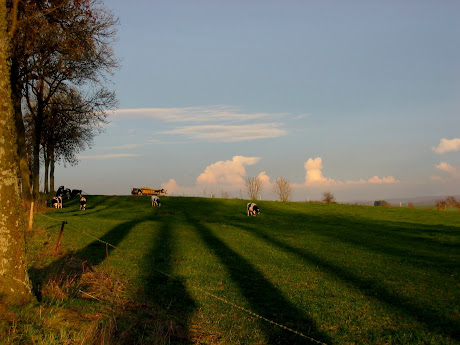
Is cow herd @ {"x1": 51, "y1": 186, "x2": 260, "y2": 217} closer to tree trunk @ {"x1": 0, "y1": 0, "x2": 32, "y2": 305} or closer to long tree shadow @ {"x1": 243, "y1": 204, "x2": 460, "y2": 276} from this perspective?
long tree shadow @ {"x1": 243, "y1": 204, "x2": 460, "y2": 276}

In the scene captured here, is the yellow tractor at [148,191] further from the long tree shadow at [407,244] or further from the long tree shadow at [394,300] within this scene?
the long tree shadow at [394,300]

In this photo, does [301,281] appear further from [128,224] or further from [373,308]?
[128,224]

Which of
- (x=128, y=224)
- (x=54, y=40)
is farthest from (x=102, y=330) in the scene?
(x=54, y=40)

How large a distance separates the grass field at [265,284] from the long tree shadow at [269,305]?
0.03 meters

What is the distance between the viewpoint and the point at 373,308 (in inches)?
431

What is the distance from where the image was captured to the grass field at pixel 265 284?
8914 millimetres

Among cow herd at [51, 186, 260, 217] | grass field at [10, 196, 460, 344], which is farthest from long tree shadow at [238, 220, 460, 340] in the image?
A: cow herd at [51, 186, 260, 217]

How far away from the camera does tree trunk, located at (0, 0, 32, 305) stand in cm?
796

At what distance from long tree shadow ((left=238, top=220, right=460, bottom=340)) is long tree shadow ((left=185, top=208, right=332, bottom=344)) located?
116 inches

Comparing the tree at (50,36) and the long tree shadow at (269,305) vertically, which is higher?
the tree at (50,36)

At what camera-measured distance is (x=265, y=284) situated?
13.1 m

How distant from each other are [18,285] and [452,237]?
29.7m

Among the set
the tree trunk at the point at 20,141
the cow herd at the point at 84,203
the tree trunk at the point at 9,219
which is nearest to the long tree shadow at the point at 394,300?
the tree trunk at the point at 9,219

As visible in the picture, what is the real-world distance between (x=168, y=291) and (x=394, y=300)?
268 inches
